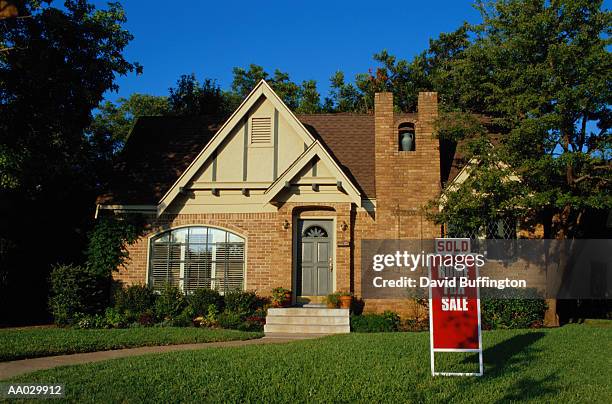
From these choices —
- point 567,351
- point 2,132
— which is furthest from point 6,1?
point 2,132

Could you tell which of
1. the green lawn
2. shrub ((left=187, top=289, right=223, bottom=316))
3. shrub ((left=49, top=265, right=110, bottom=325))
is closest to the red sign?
the green lawn

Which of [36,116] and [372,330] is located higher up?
[36,116]

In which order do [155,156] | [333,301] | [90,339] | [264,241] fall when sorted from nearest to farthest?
[90,339] < [333,301] < [264,241] < [155,156]

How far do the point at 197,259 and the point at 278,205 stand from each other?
114 inches

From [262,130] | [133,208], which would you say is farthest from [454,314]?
[133,208]

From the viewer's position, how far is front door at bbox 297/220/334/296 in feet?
50.6

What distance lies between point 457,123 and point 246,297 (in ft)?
24.1

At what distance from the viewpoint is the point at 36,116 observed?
14898 mm

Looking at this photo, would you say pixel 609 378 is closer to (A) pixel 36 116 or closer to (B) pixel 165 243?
(B) pixel 165 243

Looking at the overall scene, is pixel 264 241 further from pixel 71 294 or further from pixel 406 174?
pixel 71 294

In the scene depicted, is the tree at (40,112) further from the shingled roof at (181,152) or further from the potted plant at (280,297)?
the potted plant at (280,297)

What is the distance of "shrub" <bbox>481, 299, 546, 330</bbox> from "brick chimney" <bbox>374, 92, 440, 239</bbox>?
7.82 feet

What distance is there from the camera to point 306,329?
44.4 ft

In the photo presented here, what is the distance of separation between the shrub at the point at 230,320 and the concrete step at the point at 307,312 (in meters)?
0.82
